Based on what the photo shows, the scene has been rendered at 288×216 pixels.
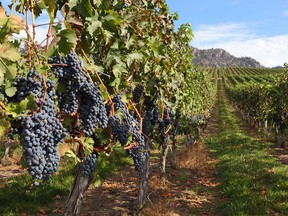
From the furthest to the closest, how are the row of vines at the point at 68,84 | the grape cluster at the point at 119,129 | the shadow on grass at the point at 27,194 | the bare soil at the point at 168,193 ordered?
the bare soil at the point at 168,193 → the shadow on grass at the point at 27,194 → the grape cluster at the point at 119,129 → the row of vines at the point at 68,84

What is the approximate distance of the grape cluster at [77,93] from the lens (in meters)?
2.51

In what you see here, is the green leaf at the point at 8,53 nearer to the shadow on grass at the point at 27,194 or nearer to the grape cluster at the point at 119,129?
the grape cluster at the point at 119,129

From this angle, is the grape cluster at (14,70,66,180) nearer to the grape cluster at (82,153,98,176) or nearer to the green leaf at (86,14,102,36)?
the green leaf at (86,14,102,36)

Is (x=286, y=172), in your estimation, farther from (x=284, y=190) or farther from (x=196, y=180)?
(x=196, y=180)

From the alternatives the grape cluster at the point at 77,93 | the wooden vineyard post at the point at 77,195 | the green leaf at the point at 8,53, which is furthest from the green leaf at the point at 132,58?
the green leaf at the point at 8,53

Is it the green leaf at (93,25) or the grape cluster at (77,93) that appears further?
the green leaf at (93,25)

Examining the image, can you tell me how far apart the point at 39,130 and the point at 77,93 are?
0.83m

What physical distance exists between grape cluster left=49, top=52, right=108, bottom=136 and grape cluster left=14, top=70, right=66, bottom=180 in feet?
0.96

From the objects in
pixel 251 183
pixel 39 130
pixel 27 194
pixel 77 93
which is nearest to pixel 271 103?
pixel 251 183

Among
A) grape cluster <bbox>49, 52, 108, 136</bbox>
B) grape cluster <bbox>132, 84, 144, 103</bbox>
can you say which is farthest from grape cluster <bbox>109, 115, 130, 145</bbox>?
grape cluster <bbox>132, 84, 144, 103</bbox>

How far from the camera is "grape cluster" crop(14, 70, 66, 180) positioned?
6.61 feet

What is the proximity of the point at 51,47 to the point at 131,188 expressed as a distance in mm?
8839

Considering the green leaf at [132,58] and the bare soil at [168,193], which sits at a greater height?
the green leaf at [132,58]

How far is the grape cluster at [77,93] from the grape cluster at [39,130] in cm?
29
